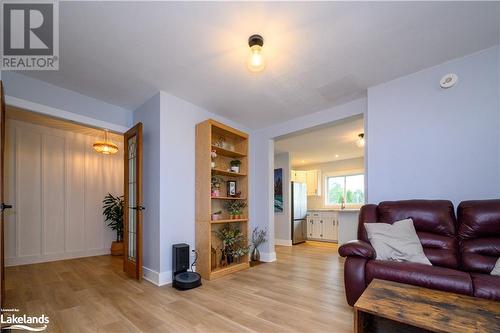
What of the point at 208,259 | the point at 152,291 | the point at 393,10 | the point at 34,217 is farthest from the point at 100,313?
the point at 393,10

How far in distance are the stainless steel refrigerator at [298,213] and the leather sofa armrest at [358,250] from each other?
4170 millimetres

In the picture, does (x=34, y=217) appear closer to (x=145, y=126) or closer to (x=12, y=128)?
(x=12, y=128)

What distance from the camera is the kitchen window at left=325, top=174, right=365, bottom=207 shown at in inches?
280

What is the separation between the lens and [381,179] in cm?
300

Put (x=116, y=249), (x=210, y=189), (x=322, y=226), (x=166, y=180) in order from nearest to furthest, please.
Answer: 1. (x=166, y=180)
2. (x=210, y=189)
3. (x=116, y=249)
4. (x=322, y=226)

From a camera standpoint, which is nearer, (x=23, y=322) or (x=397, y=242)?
(x=23, y=322)

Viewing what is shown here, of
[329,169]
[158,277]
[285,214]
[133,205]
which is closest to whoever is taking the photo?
[158,277]

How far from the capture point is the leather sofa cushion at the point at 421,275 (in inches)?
66.9

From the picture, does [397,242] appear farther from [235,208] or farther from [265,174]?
[265,174]

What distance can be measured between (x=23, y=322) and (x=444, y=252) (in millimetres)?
3770

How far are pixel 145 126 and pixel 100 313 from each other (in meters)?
2.39

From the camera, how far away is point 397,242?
223 cm

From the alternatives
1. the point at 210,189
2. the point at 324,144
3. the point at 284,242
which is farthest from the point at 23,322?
the point at 324,144

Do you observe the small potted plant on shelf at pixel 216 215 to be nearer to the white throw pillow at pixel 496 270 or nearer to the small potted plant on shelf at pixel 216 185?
the small potted plant on shelf at pixel 216 185
